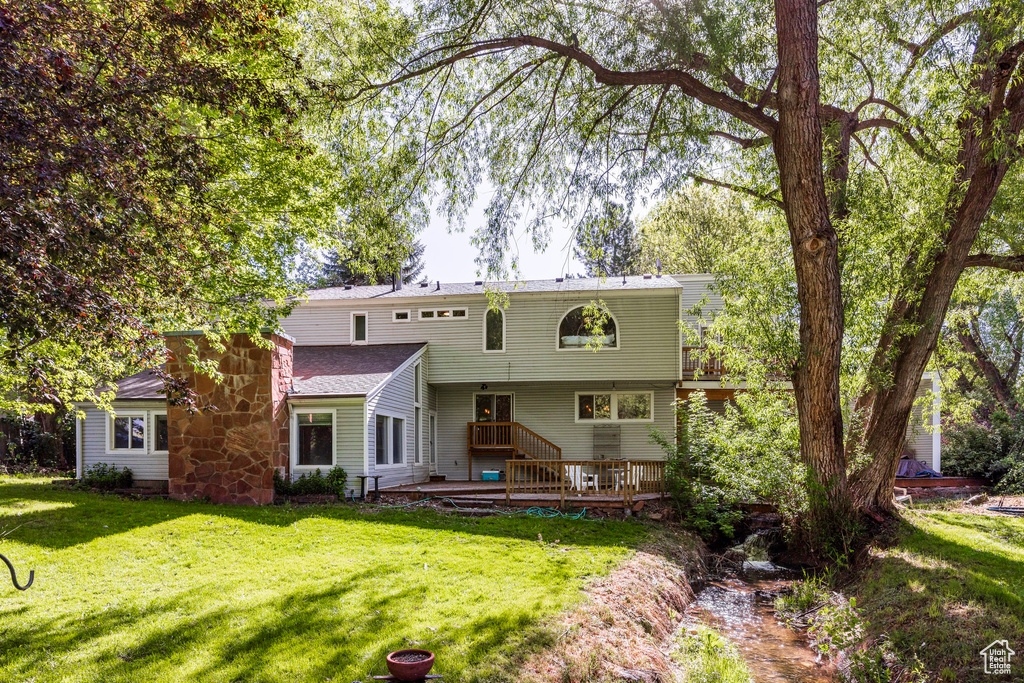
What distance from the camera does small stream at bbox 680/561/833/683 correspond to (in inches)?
247

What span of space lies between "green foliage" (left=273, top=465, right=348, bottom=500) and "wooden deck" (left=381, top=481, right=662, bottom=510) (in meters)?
1.01

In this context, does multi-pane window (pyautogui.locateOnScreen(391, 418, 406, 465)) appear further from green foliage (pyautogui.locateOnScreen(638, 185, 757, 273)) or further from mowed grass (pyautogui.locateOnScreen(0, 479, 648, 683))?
green foliage (pyautogui.locateOnScreen(638, 185, 757, 273))

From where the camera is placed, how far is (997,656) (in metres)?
5.05

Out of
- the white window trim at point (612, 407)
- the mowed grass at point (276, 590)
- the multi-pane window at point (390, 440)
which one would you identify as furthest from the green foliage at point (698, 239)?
the mowed grass at point (276, 590)

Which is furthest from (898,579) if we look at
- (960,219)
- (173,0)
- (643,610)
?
(173,0)

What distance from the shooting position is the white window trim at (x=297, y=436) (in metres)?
13.8

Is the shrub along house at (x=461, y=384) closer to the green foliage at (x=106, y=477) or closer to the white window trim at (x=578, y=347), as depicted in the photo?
the white window trim at (x=578, y=347)

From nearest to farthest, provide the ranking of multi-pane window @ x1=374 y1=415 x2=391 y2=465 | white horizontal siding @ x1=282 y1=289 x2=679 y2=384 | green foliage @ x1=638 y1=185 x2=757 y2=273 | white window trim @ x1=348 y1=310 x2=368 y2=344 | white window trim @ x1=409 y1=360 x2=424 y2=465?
multi-pane window @ x1=374 y1=415 x2=391 y2=465
white window trim @ x1=409 y1=360 x2=424 y2=465
white horizontal siding @ x1=282 y1=289 x2=679 y2=384
white window trim @ x1=348 y1=310 x2=368 y2=344
green foliage @ x1=638 y1=185 x2=757 y2=273

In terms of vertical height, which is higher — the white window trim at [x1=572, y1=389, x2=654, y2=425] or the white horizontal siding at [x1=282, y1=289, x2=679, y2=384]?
the white horizontal siding at [x1=282, y1=289, x2=679, y2=384]

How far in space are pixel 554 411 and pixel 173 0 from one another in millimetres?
13934

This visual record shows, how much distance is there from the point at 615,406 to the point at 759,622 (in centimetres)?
1040

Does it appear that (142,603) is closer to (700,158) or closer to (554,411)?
(700,158)

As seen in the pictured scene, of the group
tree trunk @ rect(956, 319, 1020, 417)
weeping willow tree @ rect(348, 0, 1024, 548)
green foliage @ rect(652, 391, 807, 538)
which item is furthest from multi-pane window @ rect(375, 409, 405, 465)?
tree trunk @ rect(956, 319, 1020, 417)

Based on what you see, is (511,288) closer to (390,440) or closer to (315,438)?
(390,440)
